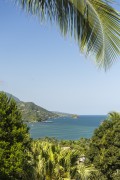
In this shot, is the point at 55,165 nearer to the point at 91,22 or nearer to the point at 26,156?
the point at 26,156

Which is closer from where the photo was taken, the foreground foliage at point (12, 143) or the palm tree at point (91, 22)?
the palm tree at point (91, 22)

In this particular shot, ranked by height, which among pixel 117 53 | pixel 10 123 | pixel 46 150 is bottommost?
pixel 46 150

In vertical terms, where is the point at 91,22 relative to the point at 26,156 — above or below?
above

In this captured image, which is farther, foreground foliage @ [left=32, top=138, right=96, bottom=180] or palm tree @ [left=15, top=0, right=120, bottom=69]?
foreground foliage @ [left=32, top=138, right=96, bottom=180]

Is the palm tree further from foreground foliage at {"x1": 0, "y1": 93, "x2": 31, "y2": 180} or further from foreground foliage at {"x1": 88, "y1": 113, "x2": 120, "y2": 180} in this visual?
foreground foliage at {"x1": 88, "y1": 113, "x2": 120, "y2": 180}

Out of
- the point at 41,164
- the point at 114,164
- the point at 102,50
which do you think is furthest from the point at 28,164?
the point at 102,50

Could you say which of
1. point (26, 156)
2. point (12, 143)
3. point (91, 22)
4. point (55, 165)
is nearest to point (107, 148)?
point (55, 165)

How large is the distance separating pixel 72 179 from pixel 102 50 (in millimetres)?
10801

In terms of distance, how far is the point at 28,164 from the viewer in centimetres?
1513

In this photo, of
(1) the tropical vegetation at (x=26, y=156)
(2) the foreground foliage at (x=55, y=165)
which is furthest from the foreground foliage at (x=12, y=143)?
(2) the foreground foliage at (x=55, y=165)

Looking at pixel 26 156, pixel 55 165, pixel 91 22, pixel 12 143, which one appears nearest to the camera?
pixel 91 22

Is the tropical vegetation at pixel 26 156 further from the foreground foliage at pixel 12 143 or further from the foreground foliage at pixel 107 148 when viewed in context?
the foreground foliage at pixel 107 148

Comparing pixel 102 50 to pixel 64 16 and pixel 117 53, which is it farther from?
pixel 64 16

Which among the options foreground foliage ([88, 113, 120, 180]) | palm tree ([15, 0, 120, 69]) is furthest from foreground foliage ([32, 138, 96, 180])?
palm tree ([15, 0, 120, 69])
